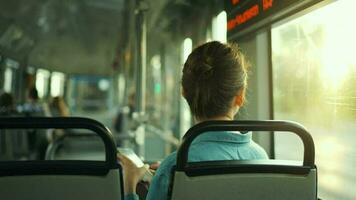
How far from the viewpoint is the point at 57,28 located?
804 centimetres

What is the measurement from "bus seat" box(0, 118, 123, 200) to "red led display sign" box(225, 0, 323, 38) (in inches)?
39.4

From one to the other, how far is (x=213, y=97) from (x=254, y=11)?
923 mm

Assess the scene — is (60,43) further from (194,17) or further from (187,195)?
(187,195)

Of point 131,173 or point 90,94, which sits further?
point 90,94

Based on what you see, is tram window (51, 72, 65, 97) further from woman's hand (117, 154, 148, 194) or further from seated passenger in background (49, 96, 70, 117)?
woman's hand (117, 154, 148, 194)

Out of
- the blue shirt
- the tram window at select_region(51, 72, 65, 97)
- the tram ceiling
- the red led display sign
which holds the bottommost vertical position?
the blue shirt

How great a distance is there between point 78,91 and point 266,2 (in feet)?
55.7

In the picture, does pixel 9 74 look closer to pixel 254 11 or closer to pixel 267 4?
pixel 254 11

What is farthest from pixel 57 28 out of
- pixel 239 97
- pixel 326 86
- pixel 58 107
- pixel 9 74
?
pixel 239 97

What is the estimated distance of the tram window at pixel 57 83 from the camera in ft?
40.1

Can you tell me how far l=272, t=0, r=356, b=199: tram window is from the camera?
5.75 feet

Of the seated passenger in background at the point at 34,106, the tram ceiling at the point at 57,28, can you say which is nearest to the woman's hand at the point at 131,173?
the tram ceiling at the point at 57,28

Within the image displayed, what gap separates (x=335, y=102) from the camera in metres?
1.84

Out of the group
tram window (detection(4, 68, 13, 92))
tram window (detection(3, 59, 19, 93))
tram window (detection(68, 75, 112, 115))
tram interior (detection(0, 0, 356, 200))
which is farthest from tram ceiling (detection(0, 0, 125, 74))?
tram window (detection(68, 75, 112, 115))
